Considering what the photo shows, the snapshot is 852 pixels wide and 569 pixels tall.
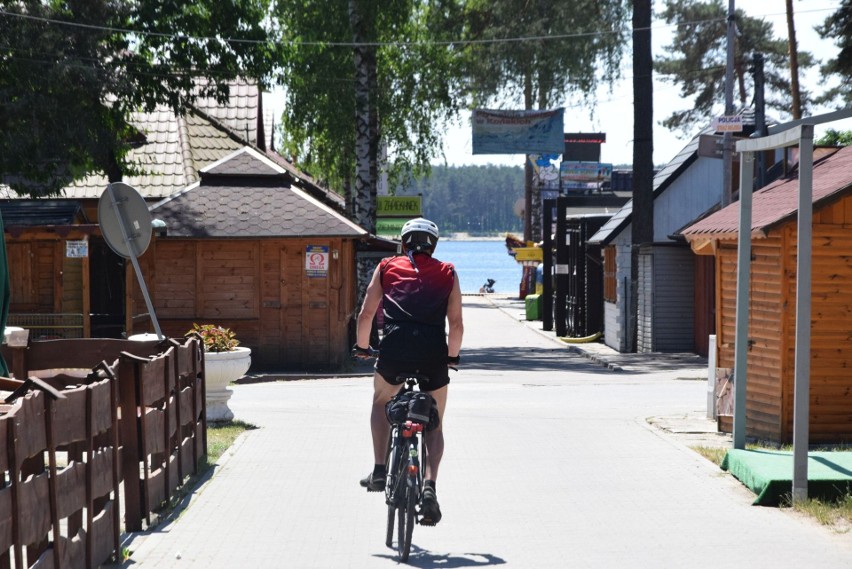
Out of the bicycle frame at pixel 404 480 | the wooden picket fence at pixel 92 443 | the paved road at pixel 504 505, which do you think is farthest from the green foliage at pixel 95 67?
the bicycle frame at pixel 404 480

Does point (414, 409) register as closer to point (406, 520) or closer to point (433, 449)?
point (433, 449)

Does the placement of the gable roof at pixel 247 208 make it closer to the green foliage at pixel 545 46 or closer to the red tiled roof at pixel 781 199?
the red tiled roof at pixel 781 199

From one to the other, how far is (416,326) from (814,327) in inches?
224

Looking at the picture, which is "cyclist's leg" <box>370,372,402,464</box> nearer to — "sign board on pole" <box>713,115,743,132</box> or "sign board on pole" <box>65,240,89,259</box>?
"sign board on pole" <box>65,240,89,259</box>

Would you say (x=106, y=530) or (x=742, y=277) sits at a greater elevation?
(x=742, y=277)

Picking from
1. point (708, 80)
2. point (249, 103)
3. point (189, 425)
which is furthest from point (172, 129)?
point (708, 80)

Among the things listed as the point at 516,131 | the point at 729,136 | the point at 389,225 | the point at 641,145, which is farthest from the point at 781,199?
the point at 389,225

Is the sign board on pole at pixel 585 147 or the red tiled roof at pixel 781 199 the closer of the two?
the red tiled roof at pixel 781 199

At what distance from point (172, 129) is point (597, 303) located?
39.7 feet

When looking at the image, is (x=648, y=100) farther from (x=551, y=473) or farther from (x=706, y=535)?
(x=706, y=535)

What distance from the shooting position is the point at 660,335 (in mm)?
29594

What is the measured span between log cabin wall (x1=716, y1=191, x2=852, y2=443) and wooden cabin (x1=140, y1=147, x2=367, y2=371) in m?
12.7

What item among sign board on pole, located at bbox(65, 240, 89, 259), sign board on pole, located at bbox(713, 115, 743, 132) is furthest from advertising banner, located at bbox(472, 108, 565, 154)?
sign board on pole, located at bbox(65, 240, 89, 259)

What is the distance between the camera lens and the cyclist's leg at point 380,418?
8.27 m
